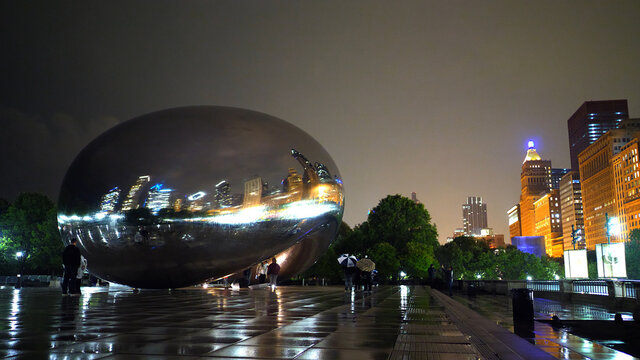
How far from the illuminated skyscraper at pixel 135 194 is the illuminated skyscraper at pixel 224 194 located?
2251 millimetres

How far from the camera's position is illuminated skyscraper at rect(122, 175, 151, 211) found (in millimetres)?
15578

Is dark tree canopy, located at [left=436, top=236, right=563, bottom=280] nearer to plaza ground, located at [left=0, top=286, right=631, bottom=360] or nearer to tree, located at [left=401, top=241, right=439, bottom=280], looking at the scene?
tree, located at [left=401, top=241, right=439, bottom=280]

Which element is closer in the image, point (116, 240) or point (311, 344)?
point (311, 344)

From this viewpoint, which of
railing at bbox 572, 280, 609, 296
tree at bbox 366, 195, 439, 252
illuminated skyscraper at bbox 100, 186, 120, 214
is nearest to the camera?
illuminated skyscraper at bbox 100, 186, 120, 214

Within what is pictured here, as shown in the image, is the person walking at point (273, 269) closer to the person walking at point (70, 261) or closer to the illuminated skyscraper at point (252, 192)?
the illuminated skyscraper at point (252, 192)

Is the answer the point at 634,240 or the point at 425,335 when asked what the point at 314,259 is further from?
the point at 634,240

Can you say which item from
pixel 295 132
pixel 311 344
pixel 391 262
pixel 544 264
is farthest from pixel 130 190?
pixel 544 264

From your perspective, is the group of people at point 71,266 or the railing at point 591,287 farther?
the railing at point 591,287

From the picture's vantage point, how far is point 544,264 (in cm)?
14112

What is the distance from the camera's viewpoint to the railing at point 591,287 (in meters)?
24.8

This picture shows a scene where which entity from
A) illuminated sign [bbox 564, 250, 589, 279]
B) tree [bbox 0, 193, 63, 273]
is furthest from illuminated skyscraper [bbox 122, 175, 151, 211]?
tree [bbox 0, 193, 63, 273]

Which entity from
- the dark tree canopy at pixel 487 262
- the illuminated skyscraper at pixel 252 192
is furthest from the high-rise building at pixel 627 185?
the illuminated skyscraper at pixel 252 192

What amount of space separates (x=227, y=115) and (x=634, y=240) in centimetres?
9474

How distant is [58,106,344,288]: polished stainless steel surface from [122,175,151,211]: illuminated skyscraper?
1.2 inches
